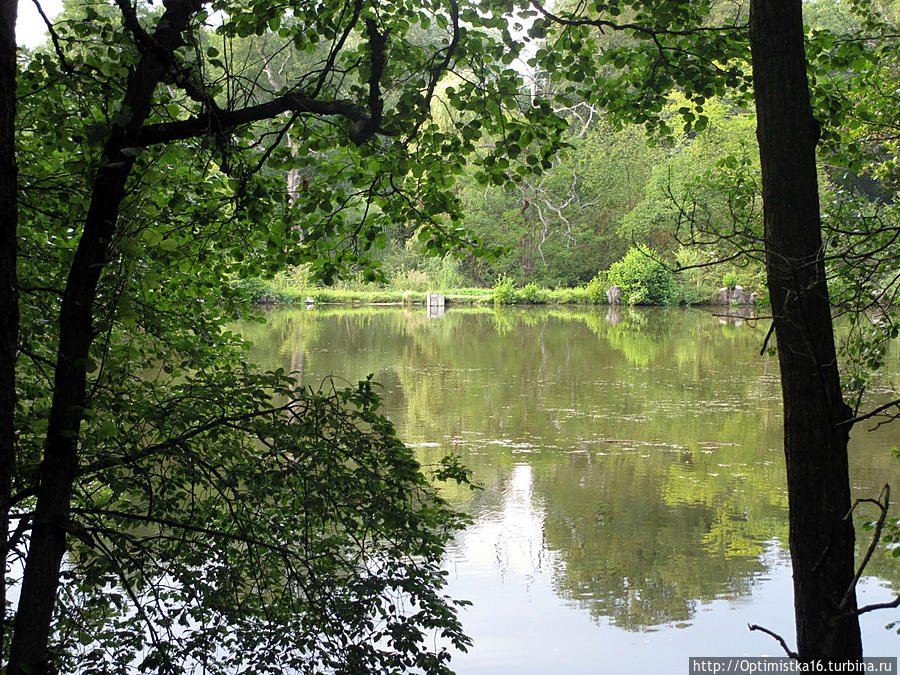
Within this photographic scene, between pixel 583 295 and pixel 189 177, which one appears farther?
pixel 583 295

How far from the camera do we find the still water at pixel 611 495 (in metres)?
4.46

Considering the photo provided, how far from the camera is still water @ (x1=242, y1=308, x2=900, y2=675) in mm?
4465

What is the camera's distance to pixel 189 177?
3439mm

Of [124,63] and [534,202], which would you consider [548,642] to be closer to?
[124,63]

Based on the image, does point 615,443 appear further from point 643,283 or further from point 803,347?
point 643,283

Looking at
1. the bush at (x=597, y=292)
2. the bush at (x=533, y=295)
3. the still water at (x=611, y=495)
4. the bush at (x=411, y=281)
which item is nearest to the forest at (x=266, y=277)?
the still water at (x=611, y=495)

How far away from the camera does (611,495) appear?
22.0 ft

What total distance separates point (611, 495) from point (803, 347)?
4419mm

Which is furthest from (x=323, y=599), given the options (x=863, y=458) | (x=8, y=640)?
(x=863, y=458)

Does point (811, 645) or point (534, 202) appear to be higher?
point (534, 202)

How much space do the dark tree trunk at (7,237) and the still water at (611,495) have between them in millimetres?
2870

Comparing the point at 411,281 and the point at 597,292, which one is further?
the point at 411,281

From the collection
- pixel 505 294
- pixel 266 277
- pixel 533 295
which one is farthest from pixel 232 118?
pixel 533 295

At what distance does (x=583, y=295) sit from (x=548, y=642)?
95.3 ft
